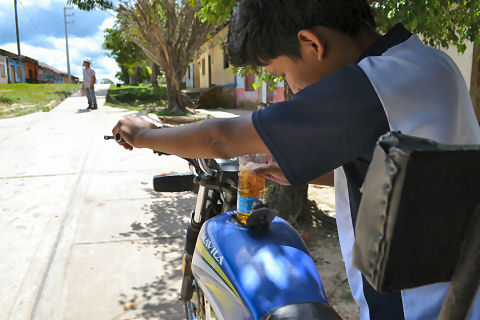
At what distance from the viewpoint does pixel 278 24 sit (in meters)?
1.03

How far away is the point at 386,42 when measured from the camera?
1082 mm

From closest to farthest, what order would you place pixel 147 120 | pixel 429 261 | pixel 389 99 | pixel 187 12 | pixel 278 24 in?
1. pixel 429 261
2. pixel 389 99
3. pixel 278 24
4. pixel 147 120
5. pixel 187 12

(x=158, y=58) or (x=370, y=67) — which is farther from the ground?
(x=158, y=58)

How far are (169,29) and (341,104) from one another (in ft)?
44.7

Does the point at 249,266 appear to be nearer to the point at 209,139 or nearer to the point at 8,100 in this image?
the point at 209,139

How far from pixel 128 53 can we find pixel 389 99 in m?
34.9

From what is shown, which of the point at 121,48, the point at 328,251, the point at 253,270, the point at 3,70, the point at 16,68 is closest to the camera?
the point at 253,270

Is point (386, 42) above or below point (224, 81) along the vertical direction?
below

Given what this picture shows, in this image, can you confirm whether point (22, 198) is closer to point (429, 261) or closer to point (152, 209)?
point (152, 209)

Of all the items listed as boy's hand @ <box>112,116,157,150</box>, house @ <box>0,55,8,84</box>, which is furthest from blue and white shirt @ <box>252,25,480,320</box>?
house @ <box>0,55,8,84</box>

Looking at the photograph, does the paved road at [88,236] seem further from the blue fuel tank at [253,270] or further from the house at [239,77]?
the house at [239,77]

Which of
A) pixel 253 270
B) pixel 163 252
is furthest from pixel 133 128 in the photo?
pixel 163 252

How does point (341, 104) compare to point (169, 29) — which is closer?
point (341, 104)

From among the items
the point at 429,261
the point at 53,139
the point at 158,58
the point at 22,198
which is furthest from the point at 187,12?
the point at 429,261
